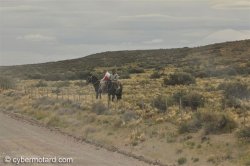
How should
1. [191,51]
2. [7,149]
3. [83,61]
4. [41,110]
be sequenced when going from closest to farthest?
[7,149] < [41,110] < [191,51] < [83,61]

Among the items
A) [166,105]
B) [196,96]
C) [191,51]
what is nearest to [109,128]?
[166,105]

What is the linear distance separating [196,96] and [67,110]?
9315mm

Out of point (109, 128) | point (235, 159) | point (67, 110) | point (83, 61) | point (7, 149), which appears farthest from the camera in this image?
point (83, 61)

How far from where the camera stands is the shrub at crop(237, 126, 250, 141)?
20.6 meters

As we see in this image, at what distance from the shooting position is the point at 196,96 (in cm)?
3067

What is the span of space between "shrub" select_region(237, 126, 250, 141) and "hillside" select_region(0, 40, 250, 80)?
2721 inches

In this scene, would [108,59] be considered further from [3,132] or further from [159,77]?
[3,132]

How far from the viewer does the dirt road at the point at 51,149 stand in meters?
20.9

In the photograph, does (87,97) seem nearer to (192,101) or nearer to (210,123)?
(192,101)

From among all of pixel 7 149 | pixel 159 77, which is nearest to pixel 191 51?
pixel 159 77

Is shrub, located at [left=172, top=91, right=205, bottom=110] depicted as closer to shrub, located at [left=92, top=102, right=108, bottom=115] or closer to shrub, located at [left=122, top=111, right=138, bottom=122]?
shrub, located at [left=122, top=111, right=138, bottom=122]

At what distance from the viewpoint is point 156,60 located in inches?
5354

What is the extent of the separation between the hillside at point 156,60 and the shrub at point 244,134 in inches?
2721

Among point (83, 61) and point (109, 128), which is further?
point (83, 61)
